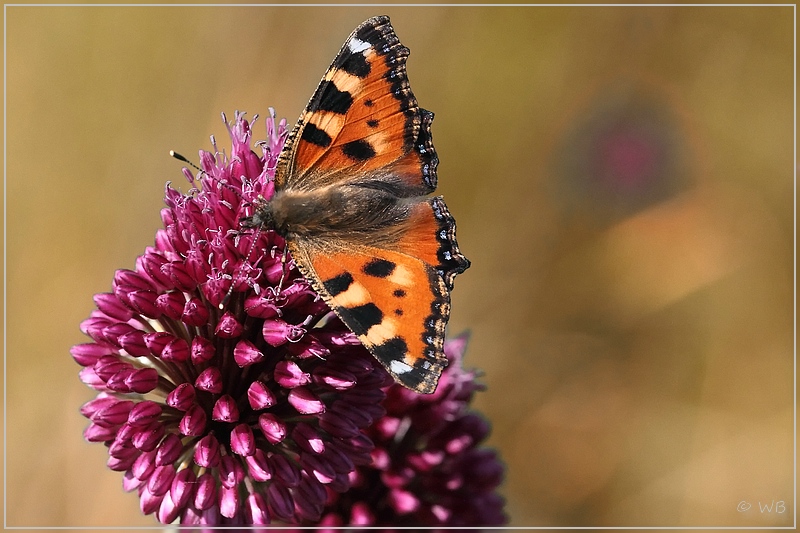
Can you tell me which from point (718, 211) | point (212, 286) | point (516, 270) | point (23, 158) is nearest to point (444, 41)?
point (516, 270)

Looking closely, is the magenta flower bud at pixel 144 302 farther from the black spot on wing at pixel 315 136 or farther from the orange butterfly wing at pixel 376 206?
the black spot on wing at pixel 315 136

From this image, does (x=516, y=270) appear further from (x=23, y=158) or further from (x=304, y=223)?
(x=23, y=158)

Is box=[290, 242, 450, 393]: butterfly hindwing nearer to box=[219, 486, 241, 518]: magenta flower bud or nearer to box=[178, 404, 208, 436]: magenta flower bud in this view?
box=[178, 404, 208, 436]: magenta flower bud

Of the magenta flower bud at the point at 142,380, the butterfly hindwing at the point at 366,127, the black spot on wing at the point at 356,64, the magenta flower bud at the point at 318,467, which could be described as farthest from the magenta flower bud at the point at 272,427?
the black spot on wing at the point at 356,64

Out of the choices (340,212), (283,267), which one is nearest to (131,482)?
(283,267)

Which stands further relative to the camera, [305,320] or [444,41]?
[444,41]
